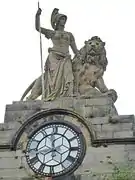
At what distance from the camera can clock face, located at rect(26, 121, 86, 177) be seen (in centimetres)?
2208

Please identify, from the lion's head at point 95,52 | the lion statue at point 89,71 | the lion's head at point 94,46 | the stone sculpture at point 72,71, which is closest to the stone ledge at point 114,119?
the stone sculpture at point 72,71

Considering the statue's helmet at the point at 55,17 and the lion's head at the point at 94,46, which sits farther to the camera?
the statue's helmet at the point at 55,17

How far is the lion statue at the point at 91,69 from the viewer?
23734mm

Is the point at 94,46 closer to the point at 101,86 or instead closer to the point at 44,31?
the point at 101,86

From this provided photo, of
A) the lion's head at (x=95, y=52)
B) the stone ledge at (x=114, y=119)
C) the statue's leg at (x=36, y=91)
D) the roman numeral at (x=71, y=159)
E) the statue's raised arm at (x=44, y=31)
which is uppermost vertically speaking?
the statue's raised arm at (x=44, y=31)

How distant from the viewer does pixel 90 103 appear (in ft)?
76.0

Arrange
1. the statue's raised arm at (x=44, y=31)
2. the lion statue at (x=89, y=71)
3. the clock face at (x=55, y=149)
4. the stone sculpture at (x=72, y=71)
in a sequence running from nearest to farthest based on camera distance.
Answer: the clock face at (x=55, y=149)
the stone sculpture at (x=72, y=71)
the lion statue at (x=89, y=71)
the statue's raised arm at (x=44, y=31)

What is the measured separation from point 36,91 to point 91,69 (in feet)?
5.28

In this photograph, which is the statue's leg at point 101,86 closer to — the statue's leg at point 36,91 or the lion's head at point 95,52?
the lion's head at point 95,52

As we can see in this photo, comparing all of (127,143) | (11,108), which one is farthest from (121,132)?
(11,108)

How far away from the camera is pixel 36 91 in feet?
79.2

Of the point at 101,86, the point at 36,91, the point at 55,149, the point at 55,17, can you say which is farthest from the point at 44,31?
the point at 55,149

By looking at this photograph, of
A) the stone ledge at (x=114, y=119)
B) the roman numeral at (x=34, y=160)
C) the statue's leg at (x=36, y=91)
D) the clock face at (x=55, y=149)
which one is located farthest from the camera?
the statue's leg at (x=36, y=91)

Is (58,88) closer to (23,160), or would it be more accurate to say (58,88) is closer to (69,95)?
(69,95)
